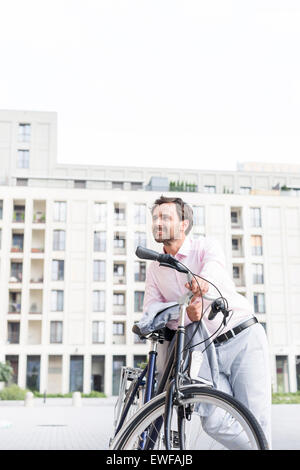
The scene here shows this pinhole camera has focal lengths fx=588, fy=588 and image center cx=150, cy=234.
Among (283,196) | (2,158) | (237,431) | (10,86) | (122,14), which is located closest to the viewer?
(237,431)

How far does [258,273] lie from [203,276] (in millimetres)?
36705

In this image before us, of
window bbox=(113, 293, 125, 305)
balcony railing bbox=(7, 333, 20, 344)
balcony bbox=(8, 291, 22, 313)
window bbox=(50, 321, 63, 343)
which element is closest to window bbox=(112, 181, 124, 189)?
window bbox=(113, 293, 125, 305)

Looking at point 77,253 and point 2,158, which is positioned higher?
Answer: point 2,158

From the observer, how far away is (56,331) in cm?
3559

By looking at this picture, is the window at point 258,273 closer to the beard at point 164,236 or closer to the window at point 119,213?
the window at point 119,213


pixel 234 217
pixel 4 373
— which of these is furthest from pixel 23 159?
pixel 4 373

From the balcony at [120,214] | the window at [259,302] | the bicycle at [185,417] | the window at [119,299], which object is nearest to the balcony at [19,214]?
the balcony at [120,214]

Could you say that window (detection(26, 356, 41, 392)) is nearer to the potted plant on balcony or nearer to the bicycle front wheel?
the potted plant on balcony

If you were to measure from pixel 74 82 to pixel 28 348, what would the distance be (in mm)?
29259

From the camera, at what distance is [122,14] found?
18.4 feet

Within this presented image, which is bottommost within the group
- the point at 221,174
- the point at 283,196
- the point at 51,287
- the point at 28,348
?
the point at 28,348

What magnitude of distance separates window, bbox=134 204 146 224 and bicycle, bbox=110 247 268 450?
35024 millimetres
